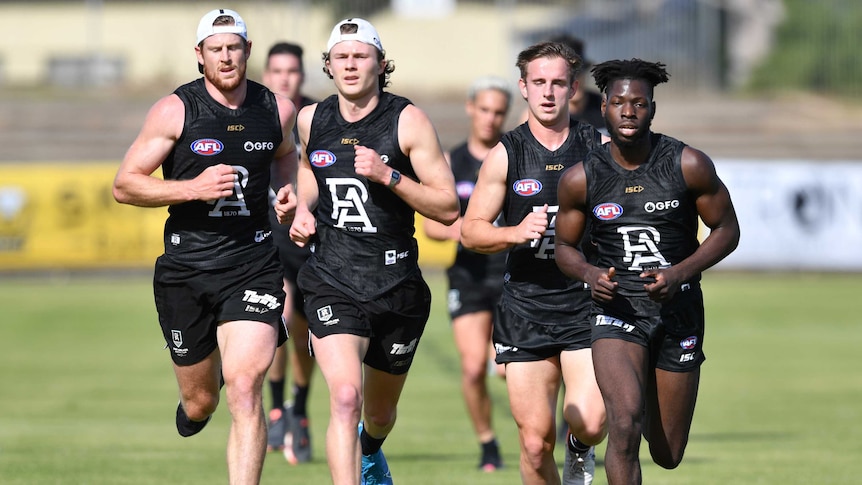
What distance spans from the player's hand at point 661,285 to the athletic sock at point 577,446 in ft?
4.03

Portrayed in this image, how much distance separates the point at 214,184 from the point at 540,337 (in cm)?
193

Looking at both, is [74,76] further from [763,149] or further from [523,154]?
[523,154]

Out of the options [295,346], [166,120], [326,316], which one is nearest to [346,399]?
[326,316]

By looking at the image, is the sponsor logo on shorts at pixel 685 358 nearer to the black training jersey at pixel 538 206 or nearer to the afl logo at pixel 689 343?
the afl logo at pixel 689 343

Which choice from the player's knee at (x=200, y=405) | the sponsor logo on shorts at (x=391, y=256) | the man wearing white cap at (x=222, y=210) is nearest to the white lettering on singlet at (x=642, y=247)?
the sponsor logo on shorts at (x=391, y=256)

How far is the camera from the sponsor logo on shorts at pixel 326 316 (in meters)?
7.30

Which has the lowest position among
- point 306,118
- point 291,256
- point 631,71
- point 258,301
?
point 291,256

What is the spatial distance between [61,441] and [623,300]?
18.9 ft

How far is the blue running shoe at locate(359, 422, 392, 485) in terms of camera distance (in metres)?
8.01

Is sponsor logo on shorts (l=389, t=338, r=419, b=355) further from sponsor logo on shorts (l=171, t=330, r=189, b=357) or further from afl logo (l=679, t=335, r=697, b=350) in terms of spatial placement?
afl logo (l=679, t=335, r=697, b=350)

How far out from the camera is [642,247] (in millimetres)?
6793

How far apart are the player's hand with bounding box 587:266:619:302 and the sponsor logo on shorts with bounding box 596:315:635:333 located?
0.25 m

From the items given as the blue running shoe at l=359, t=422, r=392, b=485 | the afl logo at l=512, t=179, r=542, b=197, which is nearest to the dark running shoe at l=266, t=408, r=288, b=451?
the blue running shoe at l=359, t=422, r=392, b=485

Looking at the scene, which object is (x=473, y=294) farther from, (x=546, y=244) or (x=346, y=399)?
(x=346, y=399)
